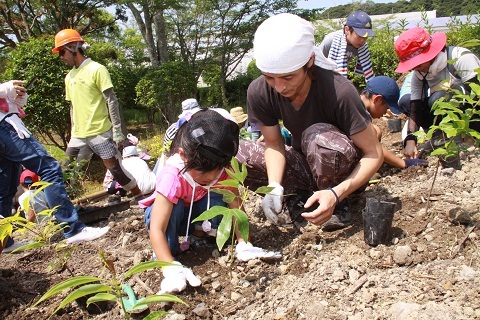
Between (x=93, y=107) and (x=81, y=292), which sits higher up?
(x=81, y=292)

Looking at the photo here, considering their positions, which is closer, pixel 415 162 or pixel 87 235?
pixel 87 235

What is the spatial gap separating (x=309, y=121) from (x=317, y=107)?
108mm

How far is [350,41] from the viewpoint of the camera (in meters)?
4.05

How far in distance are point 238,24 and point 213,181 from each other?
35.8ft

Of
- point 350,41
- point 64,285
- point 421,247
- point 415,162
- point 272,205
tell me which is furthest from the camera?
point 350,41

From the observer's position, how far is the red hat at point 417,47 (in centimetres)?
289

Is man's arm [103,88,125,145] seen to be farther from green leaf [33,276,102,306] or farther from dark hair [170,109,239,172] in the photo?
green leaf [33,276,102,306]

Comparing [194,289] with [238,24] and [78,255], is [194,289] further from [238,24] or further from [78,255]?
[238,24]

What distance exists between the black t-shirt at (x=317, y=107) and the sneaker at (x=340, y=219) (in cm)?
43

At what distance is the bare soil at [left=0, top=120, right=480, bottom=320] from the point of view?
160cm

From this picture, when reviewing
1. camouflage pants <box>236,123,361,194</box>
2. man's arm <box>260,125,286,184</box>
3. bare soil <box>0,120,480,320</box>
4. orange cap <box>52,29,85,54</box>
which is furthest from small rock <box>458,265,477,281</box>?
orange cap <box>52,29,85,54</box>

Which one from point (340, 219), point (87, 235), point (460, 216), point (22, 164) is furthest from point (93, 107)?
point (460, 216)

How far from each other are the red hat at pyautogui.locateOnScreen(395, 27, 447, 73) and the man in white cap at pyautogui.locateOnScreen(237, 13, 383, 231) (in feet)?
3.45

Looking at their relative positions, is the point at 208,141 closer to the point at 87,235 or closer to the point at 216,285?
the point at 216,285
